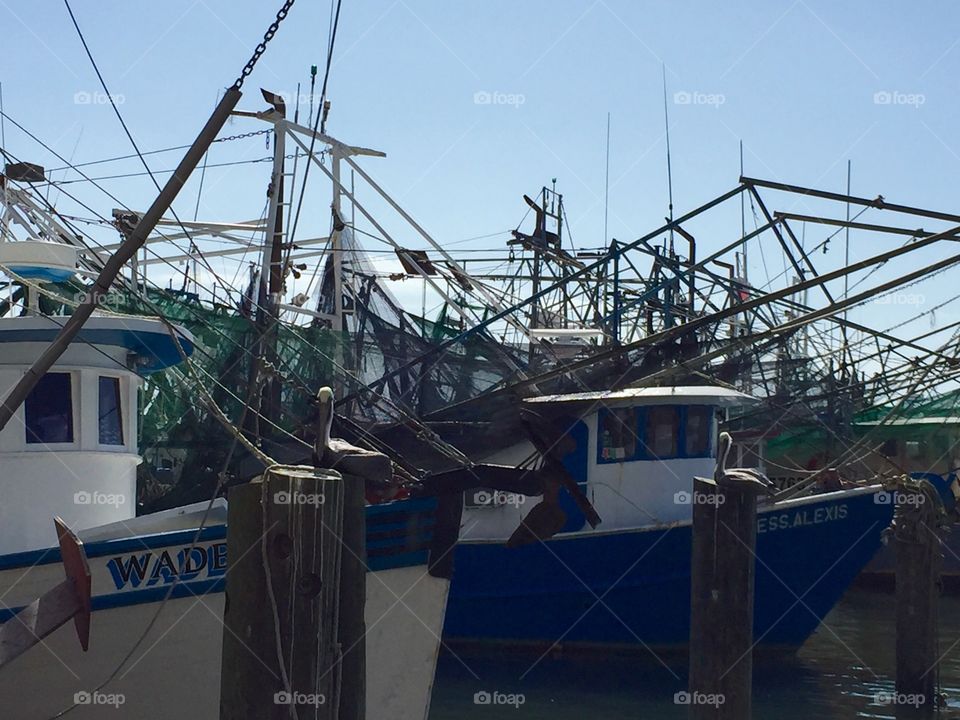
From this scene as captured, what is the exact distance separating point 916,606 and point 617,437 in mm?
4966

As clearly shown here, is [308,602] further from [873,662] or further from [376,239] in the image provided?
[873,662]

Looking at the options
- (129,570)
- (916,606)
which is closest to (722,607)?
(129,570)

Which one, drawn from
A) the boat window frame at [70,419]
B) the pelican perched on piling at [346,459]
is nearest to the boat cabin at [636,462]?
the boat window frame at [70,419]

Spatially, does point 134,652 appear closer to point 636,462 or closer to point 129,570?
point 129,570

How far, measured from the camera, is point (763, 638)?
57.8 ft

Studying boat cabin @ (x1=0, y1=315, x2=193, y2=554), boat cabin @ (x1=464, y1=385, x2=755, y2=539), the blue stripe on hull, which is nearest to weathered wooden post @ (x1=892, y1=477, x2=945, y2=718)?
boat cabin @ (x1=464, y1=385, x2=755, y2=539)

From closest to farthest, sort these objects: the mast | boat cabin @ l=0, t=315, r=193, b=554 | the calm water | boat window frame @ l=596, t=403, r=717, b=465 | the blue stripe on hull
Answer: the blue stripe on hull → boat cabin @ l=0, t=315, r=193, b=554 → the calm water → boat window frame @ l=596, t=403, r=717, b=465 → the mast

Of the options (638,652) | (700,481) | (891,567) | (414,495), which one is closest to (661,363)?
(638,652)

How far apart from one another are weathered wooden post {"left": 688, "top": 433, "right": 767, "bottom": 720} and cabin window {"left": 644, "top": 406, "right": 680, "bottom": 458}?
28.2ft

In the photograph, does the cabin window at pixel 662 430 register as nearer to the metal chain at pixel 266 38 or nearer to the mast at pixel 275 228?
the mast at pixel 275 228

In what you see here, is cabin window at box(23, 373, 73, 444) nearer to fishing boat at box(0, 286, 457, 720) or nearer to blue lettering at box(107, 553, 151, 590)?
fishing boat at box(0, 286, 457, 720)

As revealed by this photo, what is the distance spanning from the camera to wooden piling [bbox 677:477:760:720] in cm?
873

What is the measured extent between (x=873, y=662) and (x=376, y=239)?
953 centimetres

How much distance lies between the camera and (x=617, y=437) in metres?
17.6
